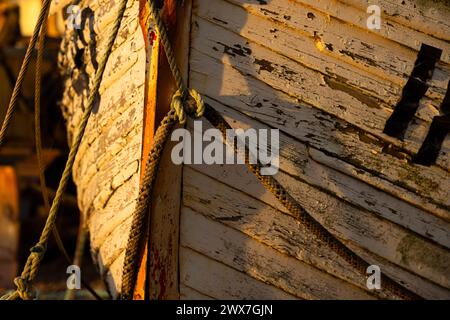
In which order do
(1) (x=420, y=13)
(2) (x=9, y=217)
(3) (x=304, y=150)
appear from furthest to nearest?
(2) (x=9, y=217) → (3) (x=304, y=150) → (1) (x=420, y=13)

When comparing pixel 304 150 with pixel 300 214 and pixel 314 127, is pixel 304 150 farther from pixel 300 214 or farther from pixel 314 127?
pixel 300 214

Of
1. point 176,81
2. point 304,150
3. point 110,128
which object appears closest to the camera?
point 176,81

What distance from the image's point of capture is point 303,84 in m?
2.52

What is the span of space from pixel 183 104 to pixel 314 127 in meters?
0.54

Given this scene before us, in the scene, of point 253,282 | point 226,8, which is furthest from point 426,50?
point 253,282

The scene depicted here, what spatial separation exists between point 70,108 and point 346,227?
176 centimetres

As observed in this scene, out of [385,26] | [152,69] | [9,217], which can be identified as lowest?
[9,217]

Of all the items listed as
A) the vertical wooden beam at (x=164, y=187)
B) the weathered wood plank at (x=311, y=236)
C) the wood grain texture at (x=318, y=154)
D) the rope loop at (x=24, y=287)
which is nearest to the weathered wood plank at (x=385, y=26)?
the wood grain texture at (x=318, y=154)

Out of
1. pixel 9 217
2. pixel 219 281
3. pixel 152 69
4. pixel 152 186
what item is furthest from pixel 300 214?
pixel 9 217

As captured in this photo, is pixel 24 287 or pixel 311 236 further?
pixel 311 236

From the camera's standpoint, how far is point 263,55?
2.49m

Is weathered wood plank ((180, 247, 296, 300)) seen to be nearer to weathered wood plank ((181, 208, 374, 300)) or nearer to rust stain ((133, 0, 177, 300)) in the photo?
weathered wood plank ((181, 208, 374, 300))
